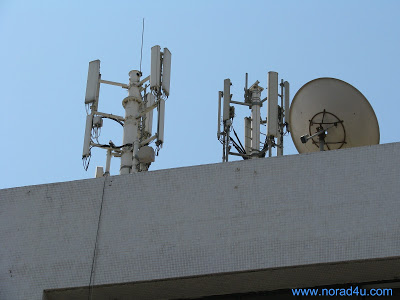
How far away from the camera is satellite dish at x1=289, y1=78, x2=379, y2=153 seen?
430 inches

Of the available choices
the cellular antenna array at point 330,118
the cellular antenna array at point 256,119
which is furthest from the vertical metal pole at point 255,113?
the cellular antenna array at point 330,118

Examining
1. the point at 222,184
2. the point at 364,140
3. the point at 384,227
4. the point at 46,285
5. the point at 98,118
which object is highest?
the point at 98,118

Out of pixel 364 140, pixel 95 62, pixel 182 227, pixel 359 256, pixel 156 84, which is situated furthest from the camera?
pixel 95 62

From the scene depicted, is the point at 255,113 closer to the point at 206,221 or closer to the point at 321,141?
the point at 321,141

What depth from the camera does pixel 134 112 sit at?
16.7m

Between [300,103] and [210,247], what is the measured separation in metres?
3.42

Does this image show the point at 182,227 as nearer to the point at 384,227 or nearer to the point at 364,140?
the point at 384,227

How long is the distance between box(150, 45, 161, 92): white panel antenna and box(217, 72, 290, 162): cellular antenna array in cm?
144

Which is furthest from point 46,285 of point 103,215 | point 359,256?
point 359,256

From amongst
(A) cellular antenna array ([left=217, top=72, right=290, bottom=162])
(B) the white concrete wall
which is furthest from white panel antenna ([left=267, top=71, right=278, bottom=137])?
(B) the white concrete wall

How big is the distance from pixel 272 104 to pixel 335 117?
4.01m

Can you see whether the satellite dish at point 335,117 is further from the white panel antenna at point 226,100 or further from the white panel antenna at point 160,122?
the white panel antenna at point 160,122

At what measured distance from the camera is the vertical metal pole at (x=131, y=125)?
15.6 meters

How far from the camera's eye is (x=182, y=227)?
8.89 meters
